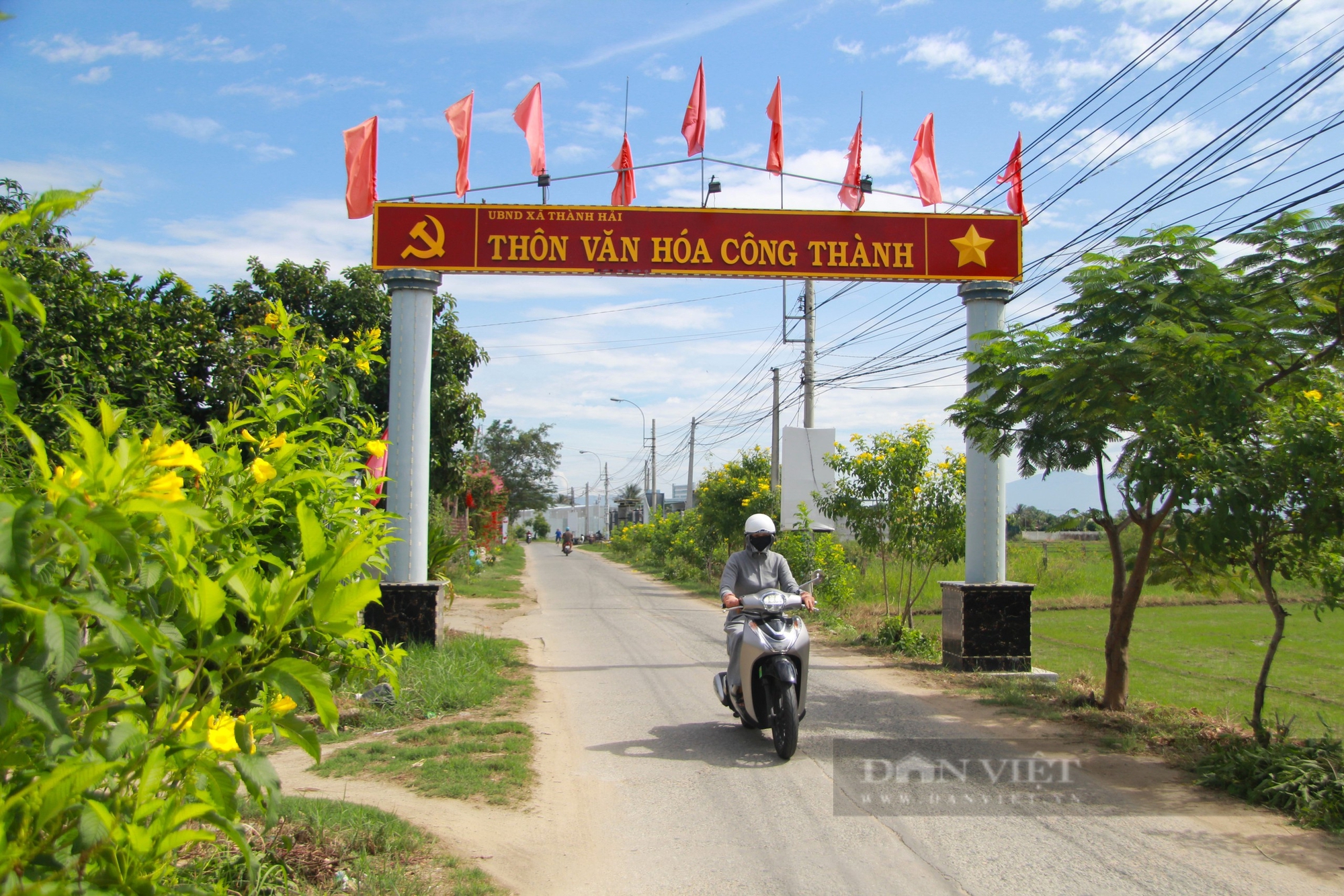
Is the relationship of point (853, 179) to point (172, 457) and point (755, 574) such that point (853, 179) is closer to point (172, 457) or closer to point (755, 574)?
point (755, 574)

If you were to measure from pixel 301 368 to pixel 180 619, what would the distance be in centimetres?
186

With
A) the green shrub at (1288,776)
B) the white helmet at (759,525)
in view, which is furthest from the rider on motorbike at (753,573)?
the green shrub at (1288,776)

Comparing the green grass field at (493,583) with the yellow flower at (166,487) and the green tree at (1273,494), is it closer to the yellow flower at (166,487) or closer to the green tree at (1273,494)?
the green tree at (1273,494)

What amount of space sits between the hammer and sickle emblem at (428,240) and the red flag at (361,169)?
1.97ft

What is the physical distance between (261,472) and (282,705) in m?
0.80

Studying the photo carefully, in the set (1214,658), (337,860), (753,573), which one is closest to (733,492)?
(1214,658)

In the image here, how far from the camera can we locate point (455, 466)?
1345 cm

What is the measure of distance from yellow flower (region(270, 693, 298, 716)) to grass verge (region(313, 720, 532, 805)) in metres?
3.65

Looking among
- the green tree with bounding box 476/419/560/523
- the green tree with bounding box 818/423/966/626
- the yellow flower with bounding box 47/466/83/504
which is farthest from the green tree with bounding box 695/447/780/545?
the green tree with bounding box 476/419/560/523

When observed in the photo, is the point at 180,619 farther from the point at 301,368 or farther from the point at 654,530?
the point at 654,530

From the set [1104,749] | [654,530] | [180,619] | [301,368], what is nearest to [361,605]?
[180,619]

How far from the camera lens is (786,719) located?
21.3 ft

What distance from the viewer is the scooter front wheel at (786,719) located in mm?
6496

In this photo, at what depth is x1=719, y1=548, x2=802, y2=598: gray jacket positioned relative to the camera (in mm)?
7449
